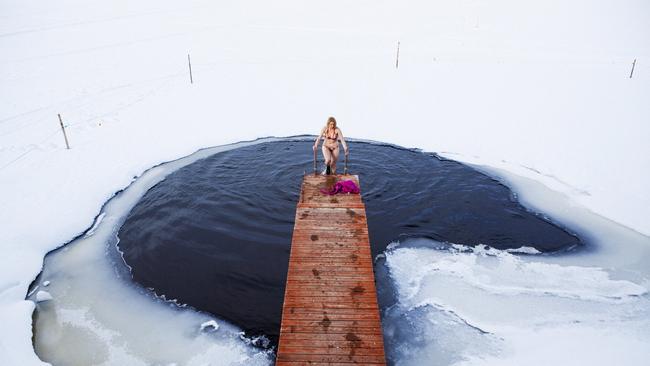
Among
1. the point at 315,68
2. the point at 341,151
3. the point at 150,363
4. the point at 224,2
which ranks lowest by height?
the point at 150,363

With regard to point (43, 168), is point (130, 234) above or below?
below

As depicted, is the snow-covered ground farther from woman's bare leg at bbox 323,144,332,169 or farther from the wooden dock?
woman's bare leg at bbox 323,144,332,169

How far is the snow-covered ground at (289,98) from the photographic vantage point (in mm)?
12516

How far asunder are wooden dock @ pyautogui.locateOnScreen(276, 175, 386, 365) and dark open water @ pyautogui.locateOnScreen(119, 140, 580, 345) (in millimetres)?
1229

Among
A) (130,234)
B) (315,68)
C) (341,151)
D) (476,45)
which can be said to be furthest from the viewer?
(476,45)

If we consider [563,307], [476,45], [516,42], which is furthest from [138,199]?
[516,42]

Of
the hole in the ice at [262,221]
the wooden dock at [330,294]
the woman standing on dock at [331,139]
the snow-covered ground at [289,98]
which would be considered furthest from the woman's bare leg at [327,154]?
the snow-covered ground at [289,98]

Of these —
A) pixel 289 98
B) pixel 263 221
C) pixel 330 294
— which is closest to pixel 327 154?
pixel 263 221

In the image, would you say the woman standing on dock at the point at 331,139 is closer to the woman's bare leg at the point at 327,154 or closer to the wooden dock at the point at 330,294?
the woman's bare leg at the point at 327,154

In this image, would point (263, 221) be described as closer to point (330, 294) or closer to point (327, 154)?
point (327, 154)

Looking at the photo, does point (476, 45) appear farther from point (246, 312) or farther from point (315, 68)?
point (246, 312)

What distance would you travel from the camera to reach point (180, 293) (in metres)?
9.03

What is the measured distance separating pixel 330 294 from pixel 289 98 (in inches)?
652

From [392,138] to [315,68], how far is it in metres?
12.4
